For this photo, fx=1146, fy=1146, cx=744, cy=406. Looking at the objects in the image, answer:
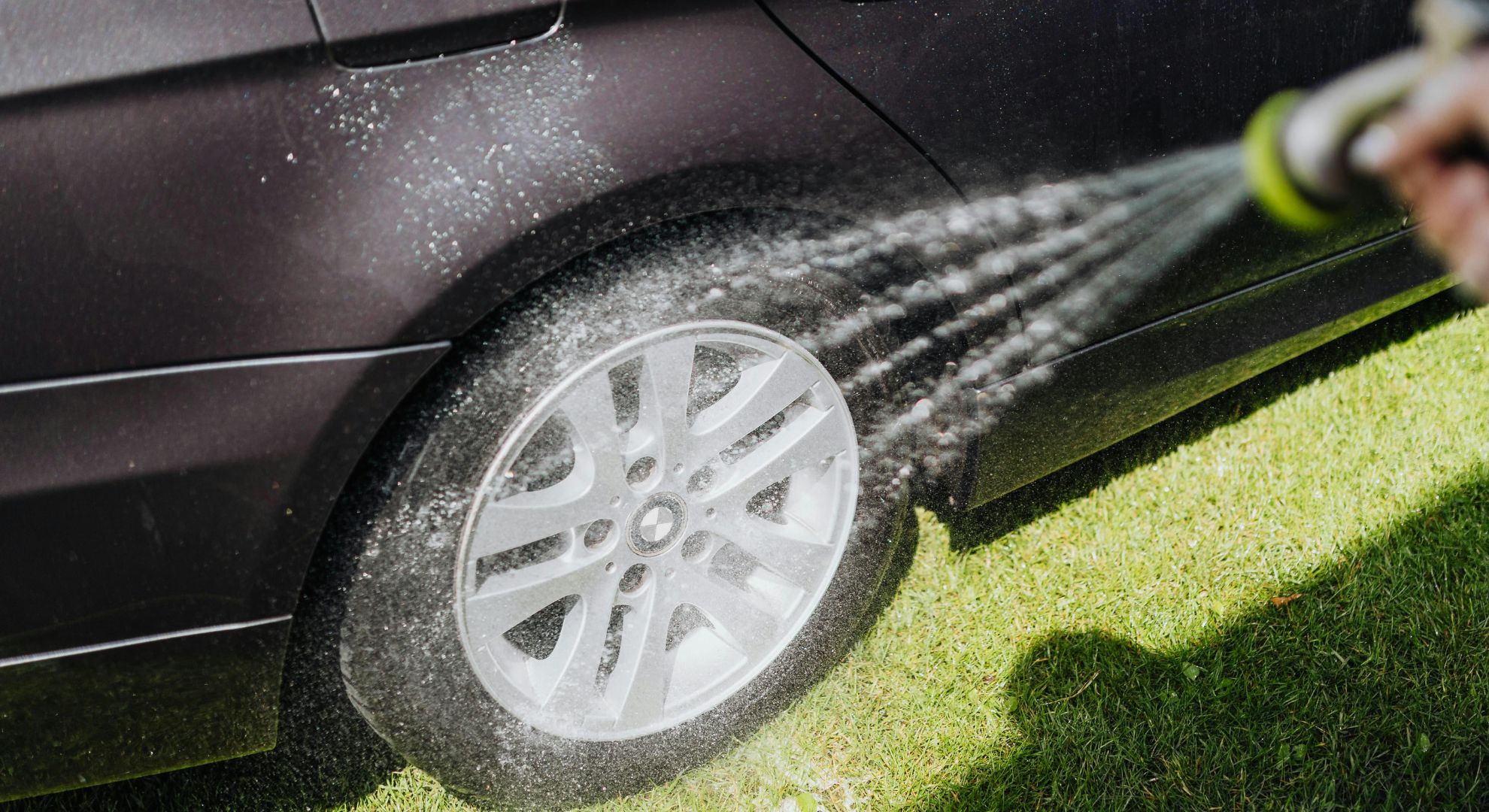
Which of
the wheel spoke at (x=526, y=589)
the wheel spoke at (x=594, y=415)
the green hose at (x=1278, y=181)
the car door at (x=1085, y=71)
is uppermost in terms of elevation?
the green hose at (x=1278, y=181)

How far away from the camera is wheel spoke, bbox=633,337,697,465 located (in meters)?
1.79

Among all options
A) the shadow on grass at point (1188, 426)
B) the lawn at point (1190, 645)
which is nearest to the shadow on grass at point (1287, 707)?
the lawn at point (1190, 645)

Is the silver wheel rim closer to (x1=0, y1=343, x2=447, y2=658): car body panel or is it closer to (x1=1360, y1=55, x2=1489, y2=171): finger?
(x1=0, y1=343, x2=447, y2=658): car body panel

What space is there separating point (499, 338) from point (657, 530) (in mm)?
467

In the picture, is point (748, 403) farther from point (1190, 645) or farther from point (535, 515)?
point (1190, 645)

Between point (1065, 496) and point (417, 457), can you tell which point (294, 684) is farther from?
point (1065, 496)

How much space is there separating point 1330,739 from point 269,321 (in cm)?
193

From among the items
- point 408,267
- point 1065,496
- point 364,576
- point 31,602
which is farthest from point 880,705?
point 31,602

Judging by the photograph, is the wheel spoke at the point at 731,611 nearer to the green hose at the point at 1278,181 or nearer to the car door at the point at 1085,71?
the car door at the point at 1085,71

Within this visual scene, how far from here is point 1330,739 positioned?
2088 mm

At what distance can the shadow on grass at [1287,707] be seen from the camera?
6.66 feet

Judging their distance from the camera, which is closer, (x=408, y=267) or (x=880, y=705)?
(x=408, y=267)

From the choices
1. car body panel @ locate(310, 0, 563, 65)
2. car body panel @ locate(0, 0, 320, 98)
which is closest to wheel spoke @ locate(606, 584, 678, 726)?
car body panel @ locate(310, 0, 563, 65)

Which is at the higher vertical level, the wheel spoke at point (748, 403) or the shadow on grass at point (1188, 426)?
the wheel spoke at point (748, 403)
